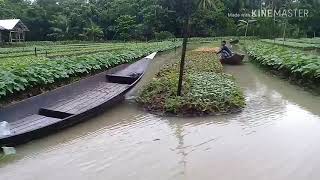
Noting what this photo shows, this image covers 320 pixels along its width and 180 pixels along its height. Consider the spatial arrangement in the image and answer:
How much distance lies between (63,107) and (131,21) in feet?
159

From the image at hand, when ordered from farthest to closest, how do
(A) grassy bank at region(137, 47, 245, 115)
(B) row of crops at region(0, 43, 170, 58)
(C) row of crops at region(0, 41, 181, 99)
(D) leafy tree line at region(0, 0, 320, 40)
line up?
1. (D) leafy tree line at region(0, 0, 320, 40)
2. (B) row of crops at region(0, 43, 170, 58)
3. (A) grassy bank at region(137, 47, 245, 115)
4. (C) row of crops at region(0, 41, 181, 99)

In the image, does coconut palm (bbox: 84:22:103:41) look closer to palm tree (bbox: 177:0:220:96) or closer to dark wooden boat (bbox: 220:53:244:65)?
dark wooden boat (bbox: 220:53:244:65)

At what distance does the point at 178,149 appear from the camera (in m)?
7.56

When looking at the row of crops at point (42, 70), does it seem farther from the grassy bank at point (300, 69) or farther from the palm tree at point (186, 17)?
the grassy bank at point (300, 69)

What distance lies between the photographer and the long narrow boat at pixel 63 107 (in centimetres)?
773

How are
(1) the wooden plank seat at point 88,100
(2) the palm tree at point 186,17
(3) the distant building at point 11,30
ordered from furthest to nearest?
(3) the distant building at point 11,30 → (2) the palm tree at point 186,17 → (1) the wooden plank seat at point 88,100

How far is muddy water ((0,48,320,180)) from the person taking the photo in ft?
20.7

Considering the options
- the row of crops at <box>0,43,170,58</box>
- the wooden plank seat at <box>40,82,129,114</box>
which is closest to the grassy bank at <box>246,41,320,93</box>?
the wooden plank seat at <box>40,82,129,114</box>

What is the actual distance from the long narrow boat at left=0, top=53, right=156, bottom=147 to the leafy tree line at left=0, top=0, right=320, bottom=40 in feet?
138

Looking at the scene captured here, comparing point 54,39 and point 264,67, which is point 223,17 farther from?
point 264,67

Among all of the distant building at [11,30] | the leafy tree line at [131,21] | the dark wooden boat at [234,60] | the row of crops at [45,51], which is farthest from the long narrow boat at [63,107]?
the leafy tree line at [131,21]

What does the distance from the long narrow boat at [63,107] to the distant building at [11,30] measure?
36.5 m

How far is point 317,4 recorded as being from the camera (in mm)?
60719

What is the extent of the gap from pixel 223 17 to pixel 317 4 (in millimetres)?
14565
